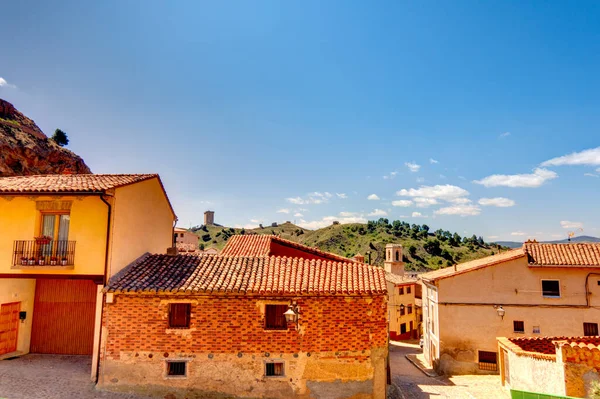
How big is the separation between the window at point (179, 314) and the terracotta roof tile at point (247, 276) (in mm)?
699

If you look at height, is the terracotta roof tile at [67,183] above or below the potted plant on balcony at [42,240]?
above

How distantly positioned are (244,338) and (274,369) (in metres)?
1.52

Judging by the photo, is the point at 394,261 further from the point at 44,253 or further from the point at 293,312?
the point at 44,253

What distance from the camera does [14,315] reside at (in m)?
14.8

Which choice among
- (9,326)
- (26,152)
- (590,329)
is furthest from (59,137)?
(590,329)

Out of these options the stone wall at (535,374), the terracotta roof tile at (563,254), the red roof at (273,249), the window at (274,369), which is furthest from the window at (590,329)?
the window at (274,369)

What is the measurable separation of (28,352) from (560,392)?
20139 millimetres

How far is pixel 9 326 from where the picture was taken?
14.6 m

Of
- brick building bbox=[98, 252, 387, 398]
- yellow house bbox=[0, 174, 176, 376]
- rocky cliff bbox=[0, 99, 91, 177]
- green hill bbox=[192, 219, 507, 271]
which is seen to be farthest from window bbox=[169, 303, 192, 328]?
green hill bbox=[192, 219, 507, 271]

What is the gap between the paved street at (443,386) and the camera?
16.8 metres

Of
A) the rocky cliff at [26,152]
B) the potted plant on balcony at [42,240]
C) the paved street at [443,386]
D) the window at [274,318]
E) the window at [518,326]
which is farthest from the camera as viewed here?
the rocky cliff at [26,152]

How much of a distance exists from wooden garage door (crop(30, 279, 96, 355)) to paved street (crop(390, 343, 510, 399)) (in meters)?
13.4

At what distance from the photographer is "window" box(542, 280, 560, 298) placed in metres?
21.9

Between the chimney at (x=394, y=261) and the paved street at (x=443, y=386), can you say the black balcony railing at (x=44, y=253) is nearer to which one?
the paved street at (x=443, y=386)
